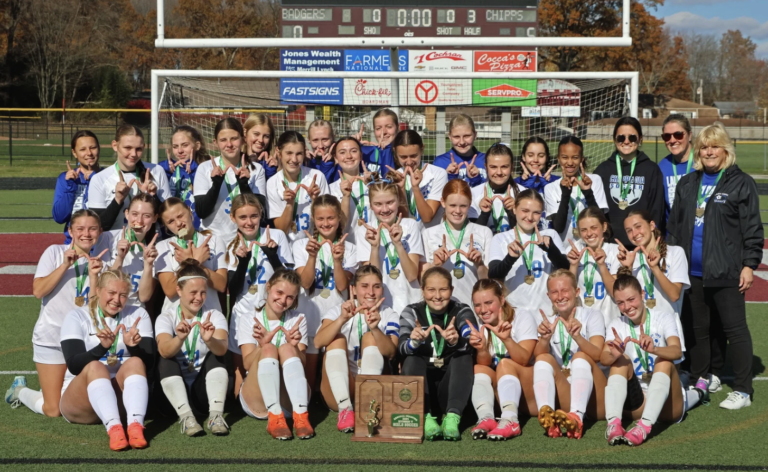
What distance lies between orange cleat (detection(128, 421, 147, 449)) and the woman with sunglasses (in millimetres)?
3242

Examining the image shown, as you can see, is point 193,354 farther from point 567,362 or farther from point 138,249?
point 567,362

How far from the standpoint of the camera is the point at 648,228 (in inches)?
196

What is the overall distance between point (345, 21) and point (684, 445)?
13973mm

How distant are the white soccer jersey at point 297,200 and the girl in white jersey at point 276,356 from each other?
85cm

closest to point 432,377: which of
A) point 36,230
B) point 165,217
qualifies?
point 165,217

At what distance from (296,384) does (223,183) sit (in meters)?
1.67

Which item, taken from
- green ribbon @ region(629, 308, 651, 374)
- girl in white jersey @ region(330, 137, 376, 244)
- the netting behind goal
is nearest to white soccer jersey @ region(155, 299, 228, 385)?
girl in white jersey @ region(330, 137, 376, 244)

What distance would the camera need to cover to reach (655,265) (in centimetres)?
487

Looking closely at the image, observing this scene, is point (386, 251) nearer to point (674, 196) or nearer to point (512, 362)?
point (512, 362)

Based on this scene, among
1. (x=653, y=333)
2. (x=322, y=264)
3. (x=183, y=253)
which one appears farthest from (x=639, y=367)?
(x=183, y=253)

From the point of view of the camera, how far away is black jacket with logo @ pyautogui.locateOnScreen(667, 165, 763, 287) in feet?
16.8

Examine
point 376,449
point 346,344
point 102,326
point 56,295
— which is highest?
point 56,295

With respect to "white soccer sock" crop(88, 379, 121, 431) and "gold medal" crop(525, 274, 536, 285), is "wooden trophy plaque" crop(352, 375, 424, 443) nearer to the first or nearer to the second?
"gold medal" crop(525, 274, 536, 285)

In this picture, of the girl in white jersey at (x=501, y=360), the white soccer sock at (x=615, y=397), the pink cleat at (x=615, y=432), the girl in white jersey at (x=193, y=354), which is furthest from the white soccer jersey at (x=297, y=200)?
the pink cleat at (x=615, y=432)
